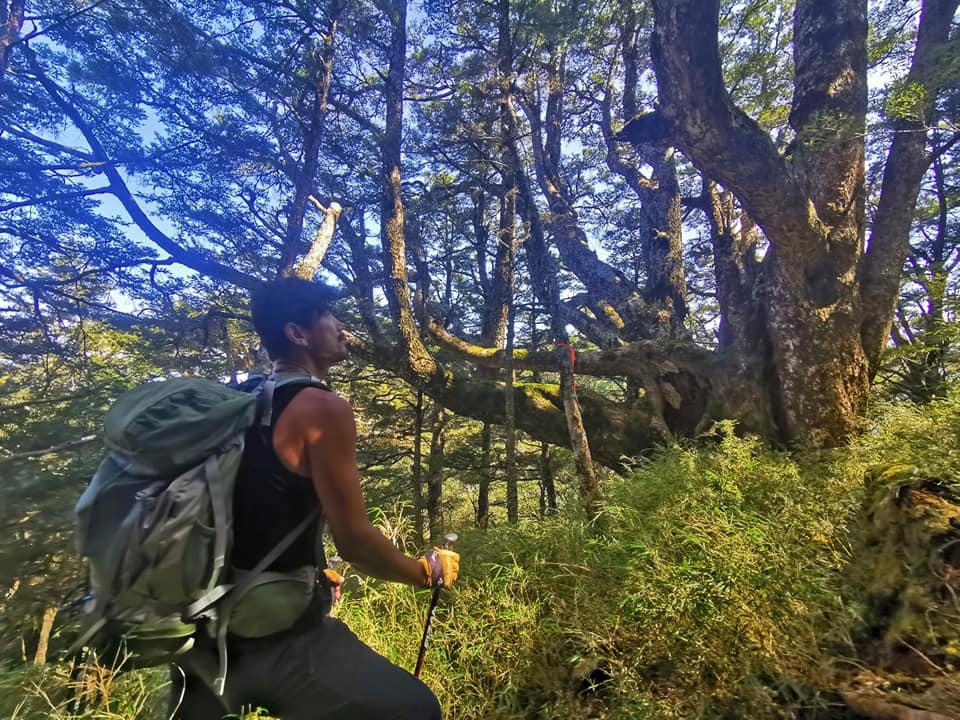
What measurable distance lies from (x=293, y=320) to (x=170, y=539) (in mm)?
822

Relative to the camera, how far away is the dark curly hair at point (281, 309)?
179 centimetres

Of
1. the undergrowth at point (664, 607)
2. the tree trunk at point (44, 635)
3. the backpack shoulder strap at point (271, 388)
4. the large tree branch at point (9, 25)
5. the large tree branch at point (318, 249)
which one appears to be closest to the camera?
the backpack shoulder strap at point (271, 388)

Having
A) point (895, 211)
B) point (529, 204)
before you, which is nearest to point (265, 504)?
point (529, 204)

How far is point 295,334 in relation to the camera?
1.79 m

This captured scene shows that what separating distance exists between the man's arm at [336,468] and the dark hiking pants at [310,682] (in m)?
0.28

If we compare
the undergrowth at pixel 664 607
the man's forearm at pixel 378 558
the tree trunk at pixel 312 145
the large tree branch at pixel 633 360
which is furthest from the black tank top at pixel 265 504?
the large tree branch at pixel 633 360

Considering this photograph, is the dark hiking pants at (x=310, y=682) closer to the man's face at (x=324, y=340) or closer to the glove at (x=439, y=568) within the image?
the glove at (x=439, y=568)

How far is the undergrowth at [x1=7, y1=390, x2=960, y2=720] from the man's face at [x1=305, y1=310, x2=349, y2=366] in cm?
171

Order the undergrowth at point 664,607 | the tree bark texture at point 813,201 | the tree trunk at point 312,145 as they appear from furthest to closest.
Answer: the tree trunk at point 312,145, the tree bark texture at point 813,201, the undergrowth at point 664,607

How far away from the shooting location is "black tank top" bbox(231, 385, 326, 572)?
147cm

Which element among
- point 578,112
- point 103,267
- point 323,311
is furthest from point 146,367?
point 578,112

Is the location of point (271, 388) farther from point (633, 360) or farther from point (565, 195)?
point (565, 195)

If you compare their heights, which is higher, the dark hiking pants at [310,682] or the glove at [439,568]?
the glove at [439,568]

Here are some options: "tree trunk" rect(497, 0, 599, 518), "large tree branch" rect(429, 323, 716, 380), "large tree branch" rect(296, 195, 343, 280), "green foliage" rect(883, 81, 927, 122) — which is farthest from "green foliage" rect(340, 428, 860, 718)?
"large tree branch" rect(296, 195, 343, 280)
